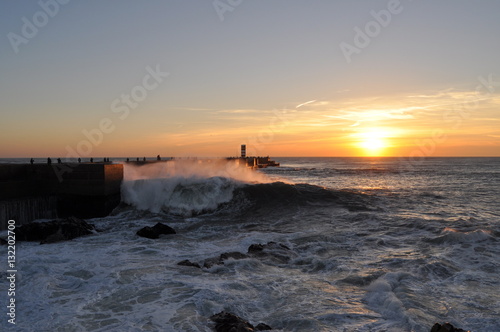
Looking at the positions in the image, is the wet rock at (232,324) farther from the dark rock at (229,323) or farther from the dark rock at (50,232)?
the dark rock at (50,232)

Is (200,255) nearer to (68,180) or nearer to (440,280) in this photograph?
(440,280)

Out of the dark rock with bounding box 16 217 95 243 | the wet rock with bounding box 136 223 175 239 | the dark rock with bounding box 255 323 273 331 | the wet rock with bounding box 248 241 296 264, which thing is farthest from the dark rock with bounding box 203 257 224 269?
the dark rock with bounding box 16 217 95 243

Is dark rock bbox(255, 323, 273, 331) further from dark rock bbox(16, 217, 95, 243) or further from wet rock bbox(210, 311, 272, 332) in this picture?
dark rock bbox(16, 217, 95, 243)

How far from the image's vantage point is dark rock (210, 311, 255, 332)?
530 cm

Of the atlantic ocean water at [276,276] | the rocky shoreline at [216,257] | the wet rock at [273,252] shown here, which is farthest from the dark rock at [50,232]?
the wet rock at [273,252]

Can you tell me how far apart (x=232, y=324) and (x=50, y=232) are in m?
9.47

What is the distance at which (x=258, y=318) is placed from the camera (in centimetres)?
600

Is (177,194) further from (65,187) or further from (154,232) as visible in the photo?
(154,232)

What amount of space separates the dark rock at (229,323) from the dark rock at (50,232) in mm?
8156

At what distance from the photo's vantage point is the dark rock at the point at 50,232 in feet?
39.2

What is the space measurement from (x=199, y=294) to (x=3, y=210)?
1136 centimetres

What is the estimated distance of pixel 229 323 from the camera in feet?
18.2

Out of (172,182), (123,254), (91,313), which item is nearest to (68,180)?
(172,182)

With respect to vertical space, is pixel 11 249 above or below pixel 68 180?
below
